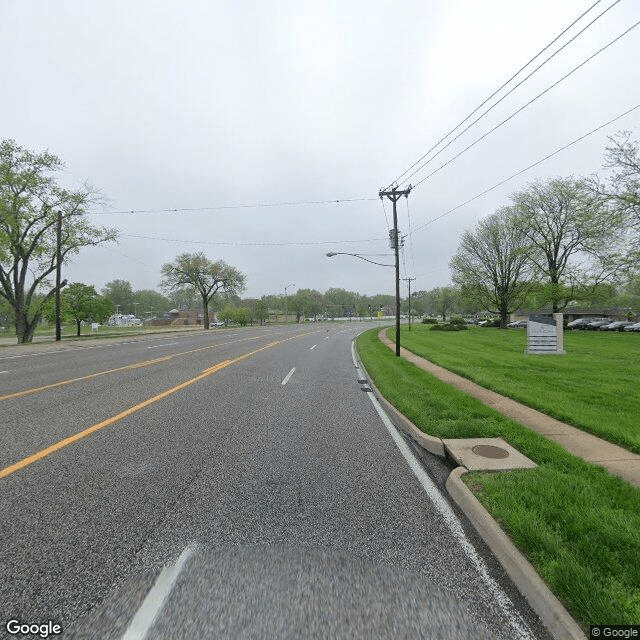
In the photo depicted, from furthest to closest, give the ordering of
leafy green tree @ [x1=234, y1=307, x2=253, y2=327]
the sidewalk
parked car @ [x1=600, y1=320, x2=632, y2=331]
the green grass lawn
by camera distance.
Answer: leafy green tree @ [x1=234, y1=307, x2=253, y2=327]
parked car @ [x1=600, y1=320, x2=632, y2=331]
the green grass lawn
the sidewalk

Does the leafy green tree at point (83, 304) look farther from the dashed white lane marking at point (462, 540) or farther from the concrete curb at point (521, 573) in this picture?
the concrete curb at point (521, 573)

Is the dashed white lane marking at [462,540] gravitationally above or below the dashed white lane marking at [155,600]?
below

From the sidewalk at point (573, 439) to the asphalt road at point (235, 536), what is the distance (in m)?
2.08

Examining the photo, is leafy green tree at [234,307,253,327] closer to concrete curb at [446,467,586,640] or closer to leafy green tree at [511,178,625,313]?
leafy green tree at [511,178,625,313]

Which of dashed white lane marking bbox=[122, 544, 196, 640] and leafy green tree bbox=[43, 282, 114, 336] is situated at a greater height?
leafy green tree bbox=[43, 282, 114, 336]

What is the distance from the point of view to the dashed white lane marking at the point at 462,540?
209 cm

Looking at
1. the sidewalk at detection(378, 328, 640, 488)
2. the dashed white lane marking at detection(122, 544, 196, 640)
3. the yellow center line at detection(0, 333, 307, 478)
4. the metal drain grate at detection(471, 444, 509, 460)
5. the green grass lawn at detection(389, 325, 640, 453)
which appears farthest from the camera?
the green grass lawn at detection(389, 325, 640, 453)

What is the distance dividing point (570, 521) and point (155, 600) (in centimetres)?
327

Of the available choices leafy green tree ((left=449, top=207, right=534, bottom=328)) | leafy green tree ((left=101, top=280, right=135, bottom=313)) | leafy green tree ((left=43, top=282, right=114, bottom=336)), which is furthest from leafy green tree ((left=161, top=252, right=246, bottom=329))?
leafy green tree ((left=101, top=280, right=135, bottom=313))

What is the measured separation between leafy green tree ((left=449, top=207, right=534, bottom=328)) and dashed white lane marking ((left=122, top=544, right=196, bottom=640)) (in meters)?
46.7

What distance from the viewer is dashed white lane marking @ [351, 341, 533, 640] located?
2.09 m

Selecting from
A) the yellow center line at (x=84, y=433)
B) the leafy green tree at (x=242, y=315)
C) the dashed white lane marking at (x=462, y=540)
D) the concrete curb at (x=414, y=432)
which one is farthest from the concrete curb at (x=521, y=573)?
the leafy green tree at (x=242, y=315)

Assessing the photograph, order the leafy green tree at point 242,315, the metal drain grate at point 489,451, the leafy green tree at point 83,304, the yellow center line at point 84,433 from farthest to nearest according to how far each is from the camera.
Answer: the leafy green tree at point 242,315 < the leafy green tree at point 83,304 < the metal drain grate at point 489,451 < the yellow center line at point 84,433

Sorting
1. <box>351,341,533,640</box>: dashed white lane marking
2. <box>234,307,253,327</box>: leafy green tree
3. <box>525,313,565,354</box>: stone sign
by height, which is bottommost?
<box>351,341,533,640</box>: dashed white lane marking
